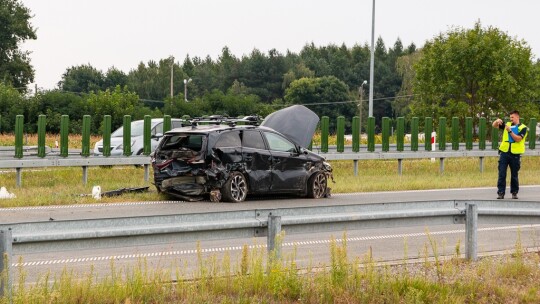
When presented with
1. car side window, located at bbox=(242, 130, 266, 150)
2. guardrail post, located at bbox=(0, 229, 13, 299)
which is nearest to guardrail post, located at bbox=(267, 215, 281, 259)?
guardrail post, located at bbox=(0, 229, 13, 299)

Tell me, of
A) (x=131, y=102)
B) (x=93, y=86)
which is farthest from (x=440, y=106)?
(x=93, y=86)

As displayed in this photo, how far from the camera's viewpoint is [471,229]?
1015cm

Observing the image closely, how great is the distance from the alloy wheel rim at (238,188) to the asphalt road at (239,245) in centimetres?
27

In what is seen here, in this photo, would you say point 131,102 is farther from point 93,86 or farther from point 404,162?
point 93,86

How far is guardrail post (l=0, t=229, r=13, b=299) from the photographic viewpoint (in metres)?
7.21

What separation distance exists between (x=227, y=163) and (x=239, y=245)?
5617mm

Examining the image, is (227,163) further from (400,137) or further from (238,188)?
(400,137)

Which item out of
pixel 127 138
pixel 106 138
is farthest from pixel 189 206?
pixel 127 138

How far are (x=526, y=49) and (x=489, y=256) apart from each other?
41.9 metres

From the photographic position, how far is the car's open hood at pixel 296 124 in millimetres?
21719

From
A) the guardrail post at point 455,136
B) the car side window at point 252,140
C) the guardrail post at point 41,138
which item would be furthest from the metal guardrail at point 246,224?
the guardrail post at point 455,136

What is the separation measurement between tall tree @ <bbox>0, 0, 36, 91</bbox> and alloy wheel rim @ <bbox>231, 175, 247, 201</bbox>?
71.5m

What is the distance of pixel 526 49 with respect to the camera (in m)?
50.6

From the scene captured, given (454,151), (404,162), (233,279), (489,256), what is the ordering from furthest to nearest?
(404,162)
(454,151)
(489,256)
(233,279)
